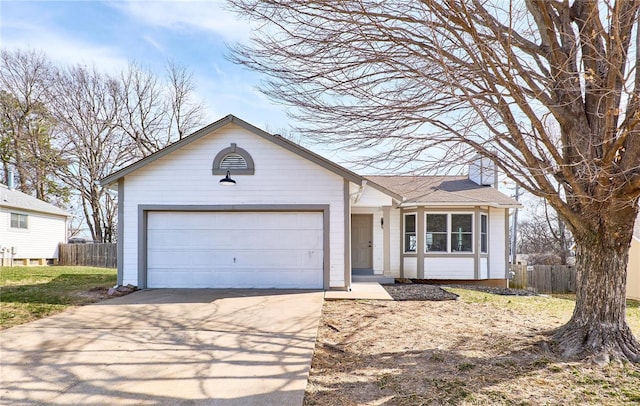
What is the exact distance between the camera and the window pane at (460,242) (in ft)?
44.0

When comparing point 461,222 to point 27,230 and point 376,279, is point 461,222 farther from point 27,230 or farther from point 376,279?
point 27,230

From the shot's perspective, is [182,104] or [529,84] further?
[182,104]

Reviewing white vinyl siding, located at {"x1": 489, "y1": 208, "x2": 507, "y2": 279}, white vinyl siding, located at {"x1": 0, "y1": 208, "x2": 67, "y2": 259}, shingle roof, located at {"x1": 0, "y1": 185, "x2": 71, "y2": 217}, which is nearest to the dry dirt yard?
white vinyl siding, located at {"x1": 489, "y1": 208, "x2": 507, "y2": 279}

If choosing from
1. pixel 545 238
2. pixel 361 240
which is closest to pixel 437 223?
pixel 361 240

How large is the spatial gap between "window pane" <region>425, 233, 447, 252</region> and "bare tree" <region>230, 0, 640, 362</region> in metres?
7.74

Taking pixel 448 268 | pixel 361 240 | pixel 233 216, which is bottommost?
pixel 448 268

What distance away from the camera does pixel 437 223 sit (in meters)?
13.5

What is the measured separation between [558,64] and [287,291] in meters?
7.12

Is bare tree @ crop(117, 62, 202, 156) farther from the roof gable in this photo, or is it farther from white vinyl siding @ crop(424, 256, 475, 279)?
white vinyl siding @ crop(424, 256, 475, 279)

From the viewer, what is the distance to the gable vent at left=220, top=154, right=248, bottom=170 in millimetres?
9938

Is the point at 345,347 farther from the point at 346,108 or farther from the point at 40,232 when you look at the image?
the point at 40,232

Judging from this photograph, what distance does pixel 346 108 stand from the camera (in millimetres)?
5879

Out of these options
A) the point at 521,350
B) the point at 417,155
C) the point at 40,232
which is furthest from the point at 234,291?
the point at 40,232

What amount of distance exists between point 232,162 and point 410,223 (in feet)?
22.7
